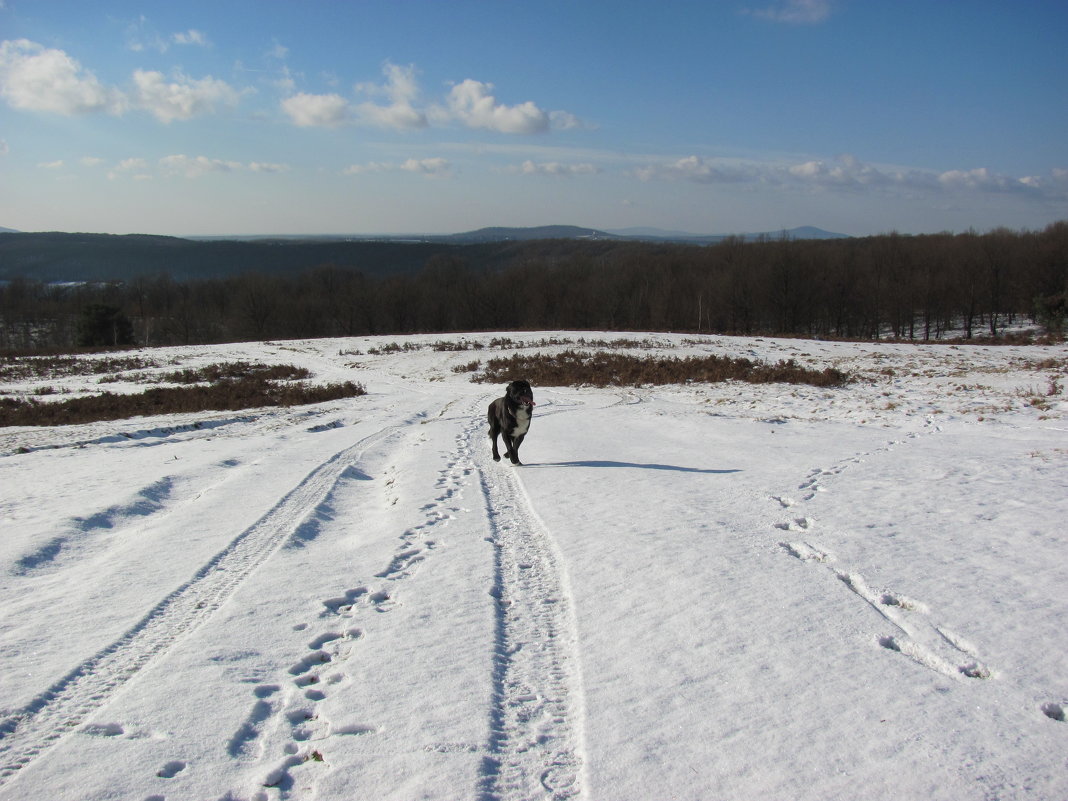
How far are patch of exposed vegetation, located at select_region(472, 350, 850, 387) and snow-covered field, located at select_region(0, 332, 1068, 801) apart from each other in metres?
10.2

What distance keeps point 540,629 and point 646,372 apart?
1801 cm

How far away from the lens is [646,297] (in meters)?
76.5

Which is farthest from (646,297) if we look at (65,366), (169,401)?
(169,401)

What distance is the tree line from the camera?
61.5 metres

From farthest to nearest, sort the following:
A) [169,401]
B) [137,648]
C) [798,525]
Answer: [169,401]
[798,525]
[137,648]

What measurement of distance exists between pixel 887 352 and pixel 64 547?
28.8m

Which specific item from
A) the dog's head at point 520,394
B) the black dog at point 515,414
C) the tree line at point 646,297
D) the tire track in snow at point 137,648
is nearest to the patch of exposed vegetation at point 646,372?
the black dog at point 515,414

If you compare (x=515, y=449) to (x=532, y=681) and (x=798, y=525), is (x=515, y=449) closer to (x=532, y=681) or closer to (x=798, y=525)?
(x=798, y=525)

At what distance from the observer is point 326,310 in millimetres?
84000

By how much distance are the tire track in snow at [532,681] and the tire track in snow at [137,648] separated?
1.99m

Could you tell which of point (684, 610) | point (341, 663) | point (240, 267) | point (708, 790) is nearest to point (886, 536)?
point (684, 610)

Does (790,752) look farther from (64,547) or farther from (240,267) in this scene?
(240,267)

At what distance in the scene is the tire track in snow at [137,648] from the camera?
2787 mm

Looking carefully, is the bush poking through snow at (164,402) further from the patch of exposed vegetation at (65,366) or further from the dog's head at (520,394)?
the patch of exposed vegetation at (65,366)
